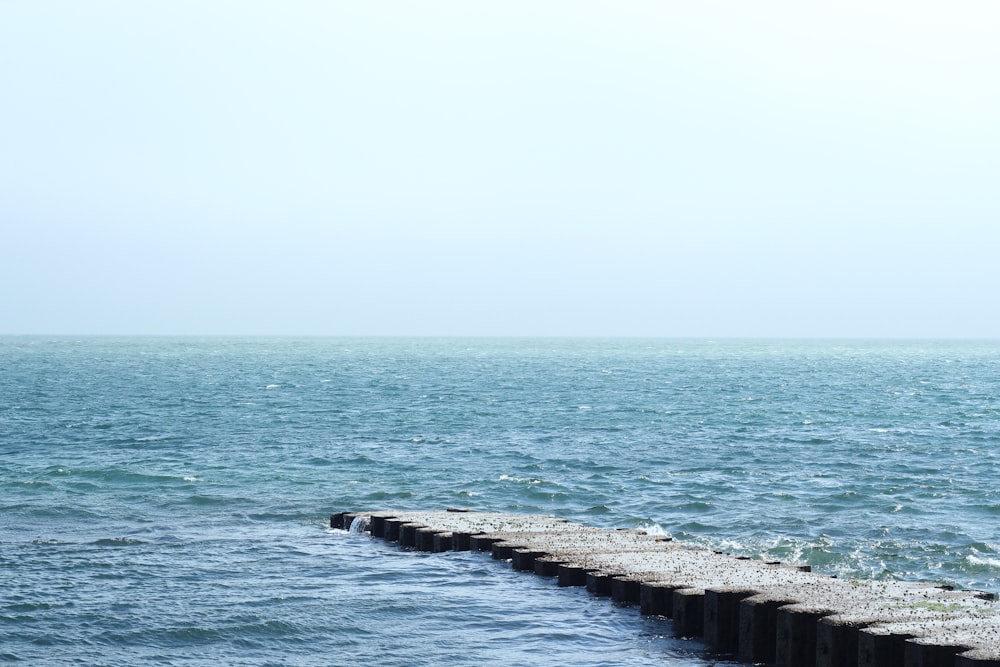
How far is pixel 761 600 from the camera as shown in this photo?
19094 mm

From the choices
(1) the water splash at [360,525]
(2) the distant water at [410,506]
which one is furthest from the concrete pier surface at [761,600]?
(1) the water splash at [360,525]

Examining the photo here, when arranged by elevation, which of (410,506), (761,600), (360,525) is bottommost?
(410,506)

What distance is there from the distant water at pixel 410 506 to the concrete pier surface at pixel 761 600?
0.62 meters

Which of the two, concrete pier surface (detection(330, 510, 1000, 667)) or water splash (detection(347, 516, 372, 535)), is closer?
concrete pier surface (detection(330, 510, 1000, 667))

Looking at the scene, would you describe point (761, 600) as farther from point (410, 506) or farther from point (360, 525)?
point (410, 506)

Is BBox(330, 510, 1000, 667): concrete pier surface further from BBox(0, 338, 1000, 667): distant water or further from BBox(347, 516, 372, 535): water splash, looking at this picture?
BBox(347, 516, 372, 535): water splash

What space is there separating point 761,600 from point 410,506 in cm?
1919

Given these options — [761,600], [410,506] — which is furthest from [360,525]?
[761,600]

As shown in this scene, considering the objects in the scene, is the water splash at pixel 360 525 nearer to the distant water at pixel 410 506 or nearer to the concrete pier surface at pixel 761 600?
the distant water at pixel 410 506

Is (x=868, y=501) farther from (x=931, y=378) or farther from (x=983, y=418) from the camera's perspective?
(x=931, y=378)

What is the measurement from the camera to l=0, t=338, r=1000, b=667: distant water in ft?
67.5

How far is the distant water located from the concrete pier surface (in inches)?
24.4

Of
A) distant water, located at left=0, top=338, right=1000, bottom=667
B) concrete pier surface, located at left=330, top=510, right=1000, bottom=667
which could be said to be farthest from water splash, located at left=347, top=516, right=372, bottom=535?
concrete pier surface, located at left=330, top=510, right=1000, bottom=667

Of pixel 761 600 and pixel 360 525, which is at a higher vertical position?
pixel 761 600
